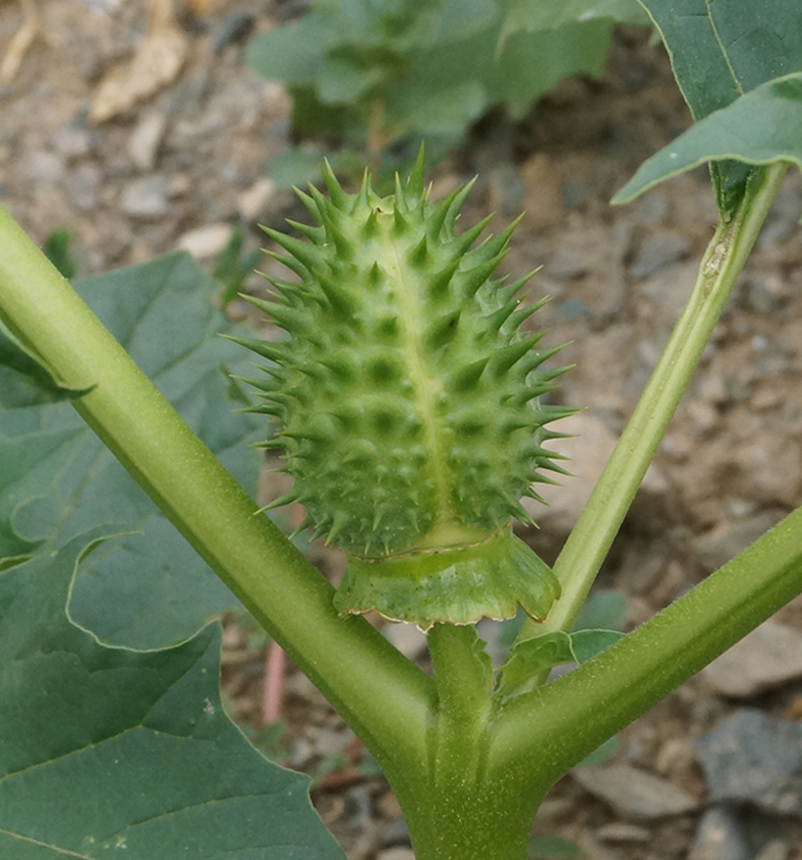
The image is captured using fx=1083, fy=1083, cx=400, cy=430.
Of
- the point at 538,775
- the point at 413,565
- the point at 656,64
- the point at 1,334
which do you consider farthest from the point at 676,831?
the point at 656,64

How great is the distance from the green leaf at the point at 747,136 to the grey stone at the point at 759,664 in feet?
3.98

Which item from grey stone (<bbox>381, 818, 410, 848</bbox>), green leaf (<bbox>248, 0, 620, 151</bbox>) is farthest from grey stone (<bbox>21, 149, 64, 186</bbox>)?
grey stone (<bbox>381, 818, 410, 848</bbox>)

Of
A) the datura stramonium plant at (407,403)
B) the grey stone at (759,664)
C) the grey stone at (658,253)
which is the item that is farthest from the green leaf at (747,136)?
the grey stone at (658,253)

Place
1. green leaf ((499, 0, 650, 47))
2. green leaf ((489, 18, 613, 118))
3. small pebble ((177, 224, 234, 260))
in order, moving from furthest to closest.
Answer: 1. small pebble ((177, 224, 234, 260))
2. green leaf ((489, 18, 613, 118))
3. green leaf ((499, 0, 650, 47))

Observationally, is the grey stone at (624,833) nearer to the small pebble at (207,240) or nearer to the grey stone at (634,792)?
the grey stone at (634,792)

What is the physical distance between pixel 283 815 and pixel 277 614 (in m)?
0.20

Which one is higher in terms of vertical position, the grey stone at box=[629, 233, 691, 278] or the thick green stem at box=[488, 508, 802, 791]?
the thick green stem at box=[488, 508, 802, 791]

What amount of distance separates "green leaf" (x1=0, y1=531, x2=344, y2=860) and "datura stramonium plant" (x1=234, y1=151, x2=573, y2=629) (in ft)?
0.63

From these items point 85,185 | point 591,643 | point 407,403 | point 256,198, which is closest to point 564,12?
point 407,403

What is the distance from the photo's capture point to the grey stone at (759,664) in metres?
1.89

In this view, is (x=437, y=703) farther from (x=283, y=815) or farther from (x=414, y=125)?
(x=414, y=125)

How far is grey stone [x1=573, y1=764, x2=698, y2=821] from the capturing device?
1.81 metres

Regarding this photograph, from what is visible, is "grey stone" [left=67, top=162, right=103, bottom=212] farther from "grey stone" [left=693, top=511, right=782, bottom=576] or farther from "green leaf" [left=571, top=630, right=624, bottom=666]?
"green leaf" [left=571, top=630, right=624, bottom=666]

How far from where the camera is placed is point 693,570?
210 cm
